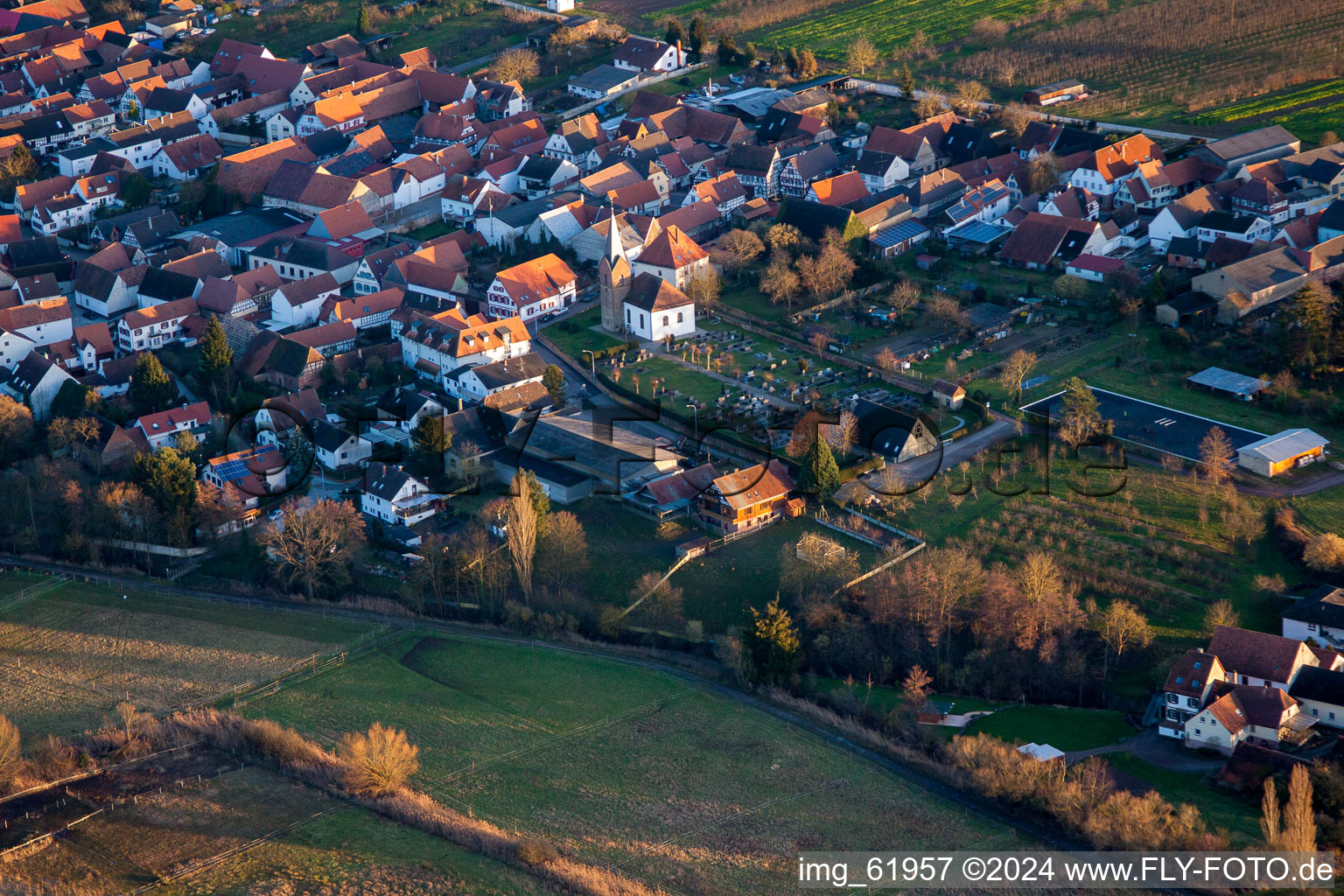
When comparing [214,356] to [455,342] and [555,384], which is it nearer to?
[455,342]

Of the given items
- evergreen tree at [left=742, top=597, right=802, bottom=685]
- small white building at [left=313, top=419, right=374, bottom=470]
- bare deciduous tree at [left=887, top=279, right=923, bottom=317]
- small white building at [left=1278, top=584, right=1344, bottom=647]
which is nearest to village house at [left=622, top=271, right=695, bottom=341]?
bare deciduous tree at [left=887, top=279, right=923, bottom=317]

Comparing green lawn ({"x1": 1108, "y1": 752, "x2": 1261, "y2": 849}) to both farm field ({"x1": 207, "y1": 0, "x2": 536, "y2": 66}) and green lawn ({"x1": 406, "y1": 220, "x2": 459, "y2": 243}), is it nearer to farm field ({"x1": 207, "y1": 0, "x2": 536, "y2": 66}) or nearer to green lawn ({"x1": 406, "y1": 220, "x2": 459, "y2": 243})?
green lawn ({"x1": 406, "y1": 220, "x2": 459, "y2": 243})

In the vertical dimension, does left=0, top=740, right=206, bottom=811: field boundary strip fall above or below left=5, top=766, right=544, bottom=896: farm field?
above

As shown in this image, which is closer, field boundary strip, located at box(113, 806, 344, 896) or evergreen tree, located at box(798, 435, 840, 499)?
field boundary strip, located at box(113, 806, 344, 896)

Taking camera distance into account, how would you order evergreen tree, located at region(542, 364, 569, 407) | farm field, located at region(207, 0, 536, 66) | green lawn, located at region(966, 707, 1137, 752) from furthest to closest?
farm field, located at region(207, 0, 536, 66)
evergreen tree, located at region(542, 364, 569, 407)
green lawn, located at region(966, 707, 1137, 752)

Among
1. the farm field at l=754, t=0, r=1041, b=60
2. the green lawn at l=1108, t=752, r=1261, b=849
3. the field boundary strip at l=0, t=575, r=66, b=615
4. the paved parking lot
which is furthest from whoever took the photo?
the farm field at l=754, t=0, r=1041, b=60

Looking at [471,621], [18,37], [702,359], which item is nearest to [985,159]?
[702,359]

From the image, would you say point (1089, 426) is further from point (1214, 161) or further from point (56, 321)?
point (56, 321)
